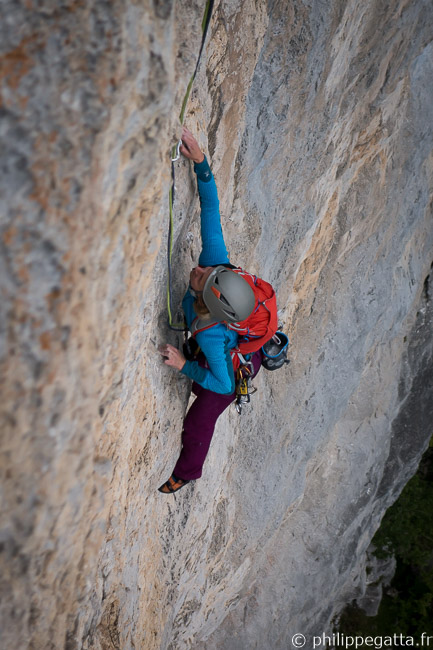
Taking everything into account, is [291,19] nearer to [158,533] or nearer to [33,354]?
[33,354]

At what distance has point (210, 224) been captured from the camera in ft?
12.5

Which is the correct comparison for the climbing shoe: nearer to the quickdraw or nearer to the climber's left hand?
the quickdraw

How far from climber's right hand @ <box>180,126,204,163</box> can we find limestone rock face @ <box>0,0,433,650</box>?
124mm

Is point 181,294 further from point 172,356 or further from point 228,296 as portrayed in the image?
point 228,296

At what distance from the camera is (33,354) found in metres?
1.77

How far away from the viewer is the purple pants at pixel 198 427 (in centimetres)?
441

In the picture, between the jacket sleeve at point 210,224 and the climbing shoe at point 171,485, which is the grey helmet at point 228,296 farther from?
the climbing shoe at point 171,485

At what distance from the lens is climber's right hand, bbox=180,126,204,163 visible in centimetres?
330

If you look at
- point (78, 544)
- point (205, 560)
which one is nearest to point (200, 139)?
point (78, 544)

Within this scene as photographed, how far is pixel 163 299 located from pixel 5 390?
1.95 m

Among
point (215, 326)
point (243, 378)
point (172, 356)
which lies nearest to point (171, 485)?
point (243, 378)

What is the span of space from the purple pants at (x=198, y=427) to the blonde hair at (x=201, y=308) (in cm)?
102

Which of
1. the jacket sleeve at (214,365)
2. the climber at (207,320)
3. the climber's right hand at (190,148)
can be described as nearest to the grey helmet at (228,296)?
the climber at (207,320)

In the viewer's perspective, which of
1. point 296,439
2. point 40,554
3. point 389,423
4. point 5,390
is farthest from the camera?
point 389,423
